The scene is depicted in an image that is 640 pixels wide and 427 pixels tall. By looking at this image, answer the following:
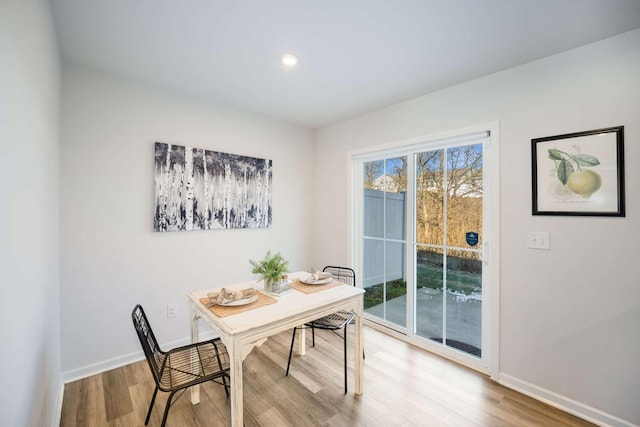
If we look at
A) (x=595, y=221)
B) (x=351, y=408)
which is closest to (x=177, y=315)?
(x=351, y=408)

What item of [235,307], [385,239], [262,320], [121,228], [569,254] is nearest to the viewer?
[262,320]

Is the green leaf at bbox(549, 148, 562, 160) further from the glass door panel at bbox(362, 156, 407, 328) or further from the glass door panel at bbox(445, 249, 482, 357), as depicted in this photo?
the glass door panel at bbox(362, 156, 407, 328)

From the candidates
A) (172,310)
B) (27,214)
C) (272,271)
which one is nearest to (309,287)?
(272,271)

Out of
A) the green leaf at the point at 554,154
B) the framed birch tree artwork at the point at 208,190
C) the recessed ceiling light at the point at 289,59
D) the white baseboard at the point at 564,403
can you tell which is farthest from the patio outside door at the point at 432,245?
the recessed ceiling light at the point at 289,59

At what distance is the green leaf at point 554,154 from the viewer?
1.94m

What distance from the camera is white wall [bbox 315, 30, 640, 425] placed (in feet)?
5.60

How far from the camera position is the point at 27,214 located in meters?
1.19

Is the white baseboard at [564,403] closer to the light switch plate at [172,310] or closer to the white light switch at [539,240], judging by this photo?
the white light switch at [539,240]

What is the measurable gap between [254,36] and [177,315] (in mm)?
2503

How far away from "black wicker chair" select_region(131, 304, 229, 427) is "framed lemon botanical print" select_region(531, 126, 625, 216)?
248 cm

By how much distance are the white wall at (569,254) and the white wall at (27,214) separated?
2.75 metres

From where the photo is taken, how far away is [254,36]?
1.79 metres

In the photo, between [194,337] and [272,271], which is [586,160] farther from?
[194,337]

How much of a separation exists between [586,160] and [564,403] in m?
1.68
